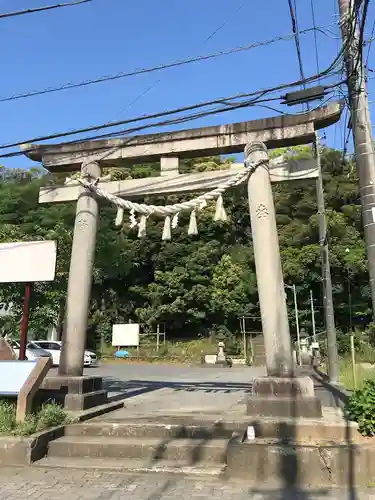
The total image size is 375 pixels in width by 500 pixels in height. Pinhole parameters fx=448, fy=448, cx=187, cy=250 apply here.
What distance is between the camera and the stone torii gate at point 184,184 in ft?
23.7

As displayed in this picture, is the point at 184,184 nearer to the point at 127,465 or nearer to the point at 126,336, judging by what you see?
the point at 127,465

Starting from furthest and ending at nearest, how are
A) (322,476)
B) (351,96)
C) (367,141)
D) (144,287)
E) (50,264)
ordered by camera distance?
(144,287) < (50,264) < (351,96) < (367,141) < (322,476)

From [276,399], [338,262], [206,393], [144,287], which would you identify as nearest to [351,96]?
[276,399]

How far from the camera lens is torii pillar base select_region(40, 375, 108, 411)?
7496 mm

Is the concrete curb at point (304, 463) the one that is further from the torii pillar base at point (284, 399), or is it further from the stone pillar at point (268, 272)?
the stone pillar at point (268, 272)

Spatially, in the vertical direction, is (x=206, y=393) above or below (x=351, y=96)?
below

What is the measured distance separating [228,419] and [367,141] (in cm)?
428

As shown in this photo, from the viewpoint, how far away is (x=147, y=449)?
5.93 metres

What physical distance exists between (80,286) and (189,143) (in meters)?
3.32

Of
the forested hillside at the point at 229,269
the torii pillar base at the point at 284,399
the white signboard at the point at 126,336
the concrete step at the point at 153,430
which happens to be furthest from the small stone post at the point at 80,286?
the white signboard at the point at 126,336

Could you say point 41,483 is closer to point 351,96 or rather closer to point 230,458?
point 230,458

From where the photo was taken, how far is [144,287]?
135ft

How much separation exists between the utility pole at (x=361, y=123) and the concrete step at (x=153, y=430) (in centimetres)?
264

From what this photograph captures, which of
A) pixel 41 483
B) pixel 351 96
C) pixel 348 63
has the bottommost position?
pixel 41 483
